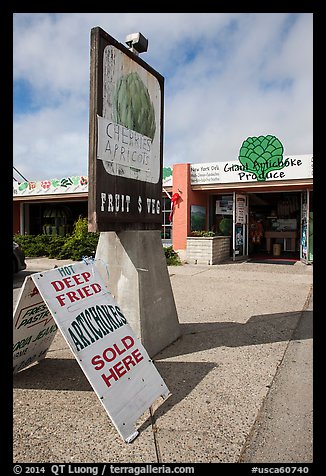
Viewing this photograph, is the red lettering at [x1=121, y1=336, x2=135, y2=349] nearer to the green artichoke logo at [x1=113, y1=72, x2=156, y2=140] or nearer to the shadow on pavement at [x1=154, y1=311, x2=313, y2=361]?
the shadow on pavement at [x1=154, y1=311, x2=313, y2=361]

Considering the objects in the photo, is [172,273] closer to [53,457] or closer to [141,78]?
[141,78]

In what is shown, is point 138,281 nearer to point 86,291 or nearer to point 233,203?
point 86,291

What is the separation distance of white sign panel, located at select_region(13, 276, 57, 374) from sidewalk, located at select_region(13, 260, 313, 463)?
21cm

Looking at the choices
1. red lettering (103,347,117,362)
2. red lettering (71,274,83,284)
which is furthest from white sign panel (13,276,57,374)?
red lettering (103,347,117,362)

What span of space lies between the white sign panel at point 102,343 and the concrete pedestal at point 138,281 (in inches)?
34.5

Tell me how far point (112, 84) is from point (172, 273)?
25.4ft

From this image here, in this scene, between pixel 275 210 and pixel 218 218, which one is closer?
pixel 218 218

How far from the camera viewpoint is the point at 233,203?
13883 mm

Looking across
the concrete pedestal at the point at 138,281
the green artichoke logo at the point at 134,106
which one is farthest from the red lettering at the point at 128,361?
the green artichoke logo at the point at 134,106

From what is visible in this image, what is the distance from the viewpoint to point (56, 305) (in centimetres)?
289

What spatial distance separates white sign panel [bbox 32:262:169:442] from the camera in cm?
275

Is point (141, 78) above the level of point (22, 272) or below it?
above
